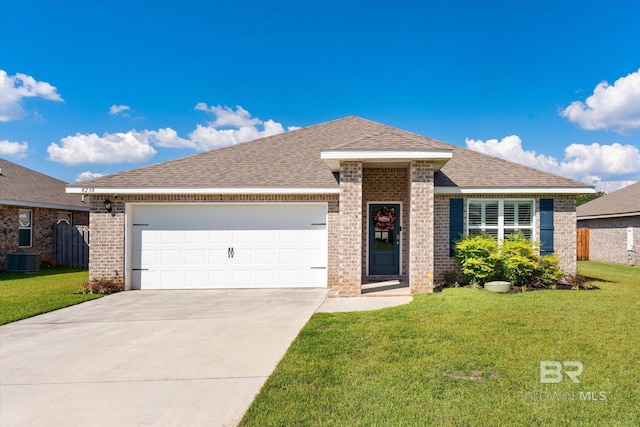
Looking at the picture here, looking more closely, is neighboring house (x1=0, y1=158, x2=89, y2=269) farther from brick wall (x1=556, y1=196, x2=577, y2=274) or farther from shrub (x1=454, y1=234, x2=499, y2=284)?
brick wall (x1=556, y1=196, x2=577, y2=274)

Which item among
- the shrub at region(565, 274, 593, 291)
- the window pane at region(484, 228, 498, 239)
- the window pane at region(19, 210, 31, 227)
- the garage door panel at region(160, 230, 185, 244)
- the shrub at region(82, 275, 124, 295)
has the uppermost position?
the window pane at region(19, 210, 31, 227)

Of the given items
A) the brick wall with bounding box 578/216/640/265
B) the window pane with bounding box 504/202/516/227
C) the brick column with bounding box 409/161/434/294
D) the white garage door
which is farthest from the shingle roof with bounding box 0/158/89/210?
the brick wall with bounding box 578/216/640/265

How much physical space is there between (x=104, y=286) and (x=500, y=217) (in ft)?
36.6

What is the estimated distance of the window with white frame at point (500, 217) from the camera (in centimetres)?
1099

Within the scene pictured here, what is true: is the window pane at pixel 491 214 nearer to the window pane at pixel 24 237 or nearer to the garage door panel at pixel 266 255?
the garage door panel at pixel 266 255

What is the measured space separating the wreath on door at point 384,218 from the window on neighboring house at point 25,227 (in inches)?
569

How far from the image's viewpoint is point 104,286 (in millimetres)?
10539

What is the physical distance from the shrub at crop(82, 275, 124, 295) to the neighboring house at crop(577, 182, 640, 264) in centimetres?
2069

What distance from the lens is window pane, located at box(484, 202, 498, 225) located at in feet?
36.2

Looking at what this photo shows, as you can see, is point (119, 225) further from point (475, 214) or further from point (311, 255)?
point (475, 214)

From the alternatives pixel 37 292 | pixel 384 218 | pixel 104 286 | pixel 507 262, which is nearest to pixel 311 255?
pixel 384 218

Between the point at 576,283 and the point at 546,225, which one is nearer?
the point at 576,283

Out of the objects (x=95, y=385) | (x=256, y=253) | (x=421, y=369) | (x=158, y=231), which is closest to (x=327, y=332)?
(x=421, y=369)
